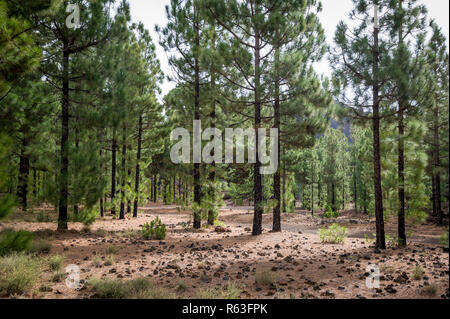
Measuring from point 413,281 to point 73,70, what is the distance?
11513 millimetres

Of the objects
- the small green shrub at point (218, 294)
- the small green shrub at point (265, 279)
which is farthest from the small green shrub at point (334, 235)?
the small green shrub at point (218, 294)

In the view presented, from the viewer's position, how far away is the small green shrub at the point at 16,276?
14.9 feet

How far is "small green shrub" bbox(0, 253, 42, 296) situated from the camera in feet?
14.9

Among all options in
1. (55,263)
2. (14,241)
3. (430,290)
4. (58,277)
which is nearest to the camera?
(14,241)

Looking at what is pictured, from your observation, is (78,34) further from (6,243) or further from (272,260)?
(272,260)

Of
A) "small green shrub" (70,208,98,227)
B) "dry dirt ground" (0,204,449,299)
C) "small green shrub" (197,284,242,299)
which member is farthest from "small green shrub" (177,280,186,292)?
"small green shrub" (70,208,98,227)

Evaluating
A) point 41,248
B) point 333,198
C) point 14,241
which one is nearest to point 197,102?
point 41,248

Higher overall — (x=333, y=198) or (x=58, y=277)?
(x=58, y=277)

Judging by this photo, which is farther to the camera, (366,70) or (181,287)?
(366,70)

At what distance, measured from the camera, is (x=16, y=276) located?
15.3 feet

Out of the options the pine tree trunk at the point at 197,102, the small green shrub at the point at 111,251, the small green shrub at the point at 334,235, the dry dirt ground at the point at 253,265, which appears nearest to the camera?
the dry dirt ground at the point at 253,265

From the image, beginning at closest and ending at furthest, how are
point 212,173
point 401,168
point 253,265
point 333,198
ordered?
point 253,265 < point 401,168 < point 212,173 < point 333,198

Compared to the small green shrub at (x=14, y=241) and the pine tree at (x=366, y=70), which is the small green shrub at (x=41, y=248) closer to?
the small green shrub at (x=14, y=241)

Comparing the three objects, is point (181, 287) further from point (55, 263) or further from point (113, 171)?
point (113, 171)
